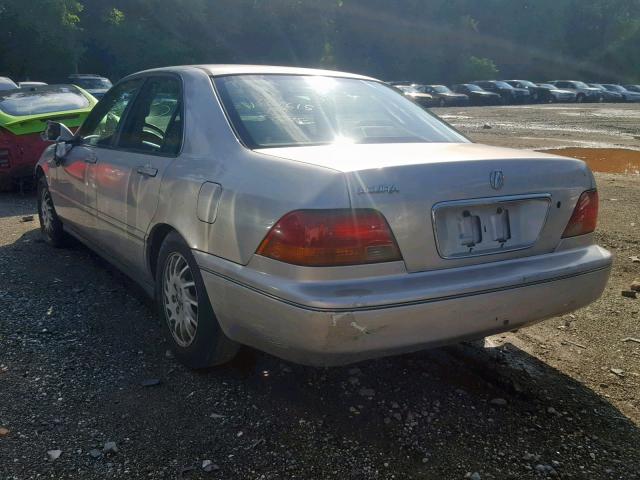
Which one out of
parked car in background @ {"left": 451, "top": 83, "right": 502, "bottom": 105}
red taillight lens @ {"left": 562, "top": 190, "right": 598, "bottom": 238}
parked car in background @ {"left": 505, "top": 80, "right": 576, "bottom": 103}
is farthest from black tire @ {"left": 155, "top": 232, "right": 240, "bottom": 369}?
parked car in background @ {"left": 505, "top": 80, "right": 576, "bottom": 103}

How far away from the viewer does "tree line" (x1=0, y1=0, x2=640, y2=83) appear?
1278 inches

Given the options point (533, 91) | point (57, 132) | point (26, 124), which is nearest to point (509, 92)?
point (533, 91)

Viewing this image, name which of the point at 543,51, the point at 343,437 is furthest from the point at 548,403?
the point at 543,51

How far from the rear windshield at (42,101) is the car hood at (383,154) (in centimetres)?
655

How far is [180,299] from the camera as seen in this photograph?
336 cm

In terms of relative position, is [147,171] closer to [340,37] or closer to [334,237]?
[334,237]

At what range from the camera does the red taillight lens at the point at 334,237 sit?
8.29ft

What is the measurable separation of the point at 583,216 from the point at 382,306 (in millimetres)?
1278

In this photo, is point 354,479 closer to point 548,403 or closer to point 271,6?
point 548,403

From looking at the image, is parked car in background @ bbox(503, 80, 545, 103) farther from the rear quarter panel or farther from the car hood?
the rear quarter panel

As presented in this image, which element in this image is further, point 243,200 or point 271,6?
point 271,6

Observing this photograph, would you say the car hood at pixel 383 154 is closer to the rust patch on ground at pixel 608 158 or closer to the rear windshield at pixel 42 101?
the rear windshield at pixel 42 101

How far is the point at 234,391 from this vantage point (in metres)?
3.20

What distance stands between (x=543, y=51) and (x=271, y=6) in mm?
36647
